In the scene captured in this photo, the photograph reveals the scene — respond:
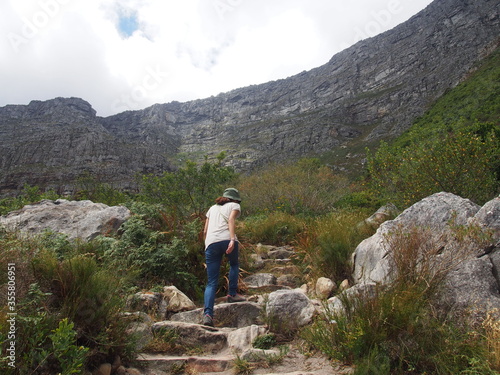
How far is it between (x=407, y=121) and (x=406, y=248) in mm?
66610

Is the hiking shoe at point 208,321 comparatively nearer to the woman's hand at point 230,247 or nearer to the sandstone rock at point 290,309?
the sandstone rock at point 290,309

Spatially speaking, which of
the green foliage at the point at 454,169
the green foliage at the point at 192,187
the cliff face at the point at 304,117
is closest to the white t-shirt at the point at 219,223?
the green foliage at the point at 454,169

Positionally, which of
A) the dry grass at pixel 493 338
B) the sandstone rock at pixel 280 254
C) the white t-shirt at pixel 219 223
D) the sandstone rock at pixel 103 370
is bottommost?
the dry grass at pixel 493 338

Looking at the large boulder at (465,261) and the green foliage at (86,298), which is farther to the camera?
the large boulder at (465,261)

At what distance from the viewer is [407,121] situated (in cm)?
6100

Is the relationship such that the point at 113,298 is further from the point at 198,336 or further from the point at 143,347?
the point at 198,336

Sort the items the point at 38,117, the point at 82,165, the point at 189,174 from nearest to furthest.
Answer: the point at 189,174, the point at 82,165, the point at 38,117

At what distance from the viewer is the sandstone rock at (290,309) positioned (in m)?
3.47

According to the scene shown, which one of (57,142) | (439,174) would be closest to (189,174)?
(439,174)

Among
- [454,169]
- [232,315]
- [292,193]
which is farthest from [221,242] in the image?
[292,193]

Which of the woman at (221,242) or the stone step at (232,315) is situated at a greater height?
the woman at (221,242)

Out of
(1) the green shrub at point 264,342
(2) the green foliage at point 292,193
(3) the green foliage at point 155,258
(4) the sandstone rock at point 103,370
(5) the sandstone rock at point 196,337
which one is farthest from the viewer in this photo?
(2) the green foliage at point 292,193

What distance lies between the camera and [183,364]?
2848mm

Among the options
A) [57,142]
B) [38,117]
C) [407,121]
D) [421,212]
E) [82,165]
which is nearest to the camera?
[421,212]
